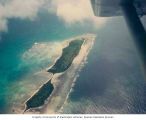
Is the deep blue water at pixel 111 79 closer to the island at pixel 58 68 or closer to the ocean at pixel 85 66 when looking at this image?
the ocean at pixel 85 66

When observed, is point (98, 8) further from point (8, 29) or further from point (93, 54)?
point (8, 29)

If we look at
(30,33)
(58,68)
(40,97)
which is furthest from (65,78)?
(30,33)

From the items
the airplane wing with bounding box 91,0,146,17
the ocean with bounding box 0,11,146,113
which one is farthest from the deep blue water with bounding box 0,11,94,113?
the airplane wing with bounding box 91,0,146,17

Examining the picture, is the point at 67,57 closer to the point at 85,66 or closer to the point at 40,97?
the point at 85,66

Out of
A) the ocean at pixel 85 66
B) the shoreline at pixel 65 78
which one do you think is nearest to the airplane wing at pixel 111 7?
the ocean at pixel 85 66

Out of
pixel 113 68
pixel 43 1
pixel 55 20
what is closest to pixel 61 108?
pixel 113 68

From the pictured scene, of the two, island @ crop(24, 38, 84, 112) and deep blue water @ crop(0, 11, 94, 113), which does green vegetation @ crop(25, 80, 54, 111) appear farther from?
deep blue water @ crop(0, 11, 94, 113)

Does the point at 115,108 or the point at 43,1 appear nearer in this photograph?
the point at 115,108

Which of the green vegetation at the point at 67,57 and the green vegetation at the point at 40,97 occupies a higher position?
the green vegetation at the point at 67,57
